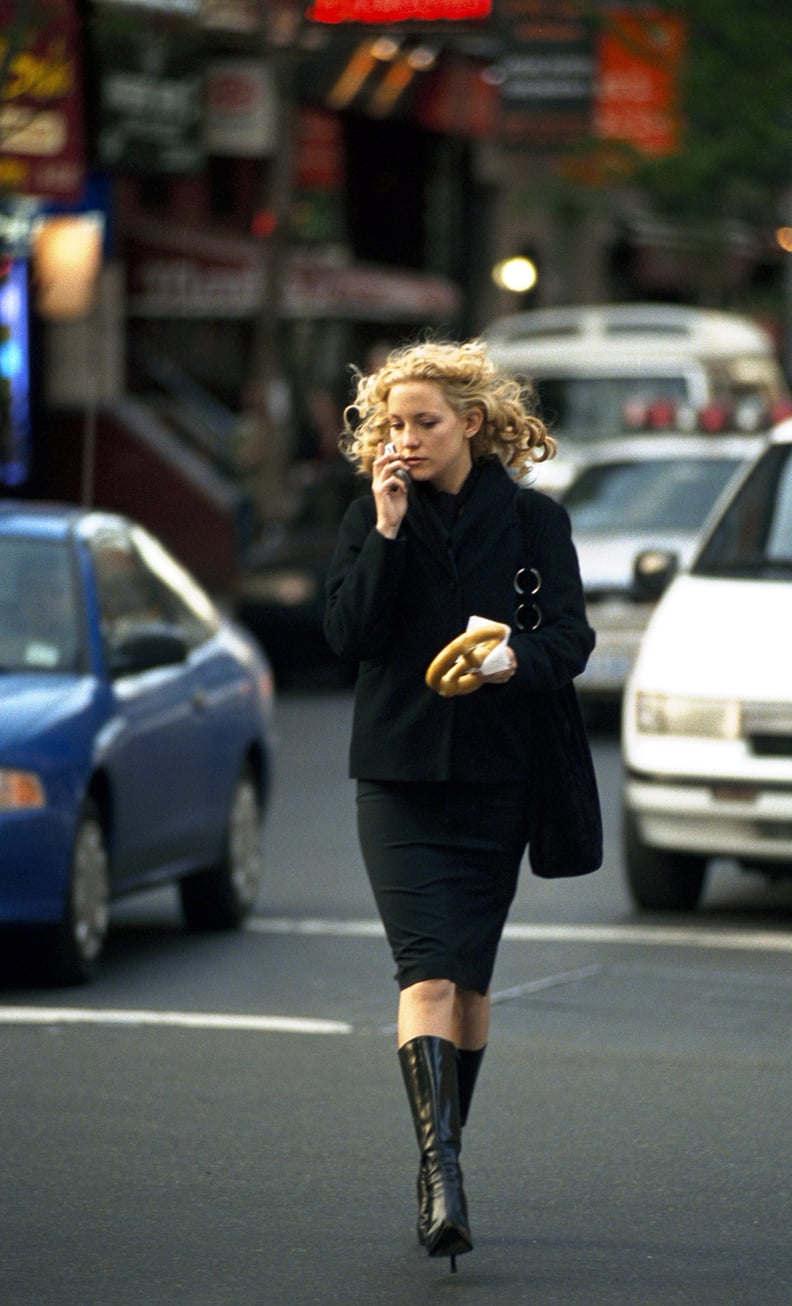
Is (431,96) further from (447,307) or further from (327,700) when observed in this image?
(327,700)

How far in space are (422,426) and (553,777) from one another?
2.47ft

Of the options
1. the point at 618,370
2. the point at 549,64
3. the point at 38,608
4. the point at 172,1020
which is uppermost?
the point at 38,608

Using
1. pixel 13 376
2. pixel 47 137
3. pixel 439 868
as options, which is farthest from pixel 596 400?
pixel 439 868

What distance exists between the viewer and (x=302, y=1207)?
622 cm

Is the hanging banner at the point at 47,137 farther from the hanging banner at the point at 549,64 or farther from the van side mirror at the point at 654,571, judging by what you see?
the van side mirror at the point at 654,571

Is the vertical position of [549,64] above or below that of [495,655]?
below

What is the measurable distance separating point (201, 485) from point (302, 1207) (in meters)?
23.3

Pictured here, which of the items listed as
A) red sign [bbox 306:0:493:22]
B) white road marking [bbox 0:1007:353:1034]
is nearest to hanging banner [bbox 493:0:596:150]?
red sign [bbox 306:0:493:22]

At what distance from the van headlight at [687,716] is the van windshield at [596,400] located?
12.5 meters

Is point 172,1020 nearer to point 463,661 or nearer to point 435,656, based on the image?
point 435,656

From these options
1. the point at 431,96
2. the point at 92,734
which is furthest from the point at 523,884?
the point at 431,96

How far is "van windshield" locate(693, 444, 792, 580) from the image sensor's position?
36.2 ft

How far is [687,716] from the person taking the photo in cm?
1036

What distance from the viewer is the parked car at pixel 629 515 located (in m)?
16.9
